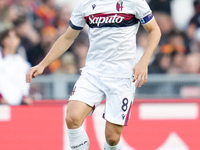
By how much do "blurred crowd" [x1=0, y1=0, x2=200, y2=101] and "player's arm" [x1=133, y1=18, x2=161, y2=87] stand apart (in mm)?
4188

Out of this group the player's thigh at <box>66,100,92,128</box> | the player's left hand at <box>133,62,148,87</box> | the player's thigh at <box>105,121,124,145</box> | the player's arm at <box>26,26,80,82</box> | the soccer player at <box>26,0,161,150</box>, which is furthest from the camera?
the player's arm at <box>26,26,80,82</box>

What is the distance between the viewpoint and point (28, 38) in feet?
30.3

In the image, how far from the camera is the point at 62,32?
9.61 metres

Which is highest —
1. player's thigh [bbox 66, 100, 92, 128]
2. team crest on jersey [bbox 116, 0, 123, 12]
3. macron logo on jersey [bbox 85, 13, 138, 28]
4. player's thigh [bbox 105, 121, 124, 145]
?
team crest on jersey [bbox 116, 0, 123, 12]

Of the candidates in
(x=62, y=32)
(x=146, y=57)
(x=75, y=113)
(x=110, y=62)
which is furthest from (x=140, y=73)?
(x=62, y=32)

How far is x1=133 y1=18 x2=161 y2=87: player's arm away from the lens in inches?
179

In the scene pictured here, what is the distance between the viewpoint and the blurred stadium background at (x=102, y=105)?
609cm

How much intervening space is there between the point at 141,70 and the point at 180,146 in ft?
6.14

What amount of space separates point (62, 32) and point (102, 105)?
3.60 meters

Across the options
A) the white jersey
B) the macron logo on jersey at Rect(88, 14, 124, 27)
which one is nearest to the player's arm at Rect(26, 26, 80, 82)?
the white jersey

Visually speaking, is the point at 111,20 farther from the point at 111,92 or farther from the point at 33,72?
the point at 33,72

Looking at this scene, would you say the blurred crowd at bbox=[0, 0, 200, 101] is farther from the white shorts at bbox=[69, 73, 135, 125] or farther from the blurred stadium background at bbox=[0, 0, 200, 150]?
the white shorts at bbox=[69, 73, 135, 125]

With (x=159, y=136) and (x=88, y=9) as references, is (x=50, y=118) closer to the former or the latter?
(x=159, y=136)

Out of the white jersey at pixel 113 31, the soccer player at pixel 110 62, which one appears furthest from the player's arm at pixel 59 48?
the white jersey at pixel 113 31
